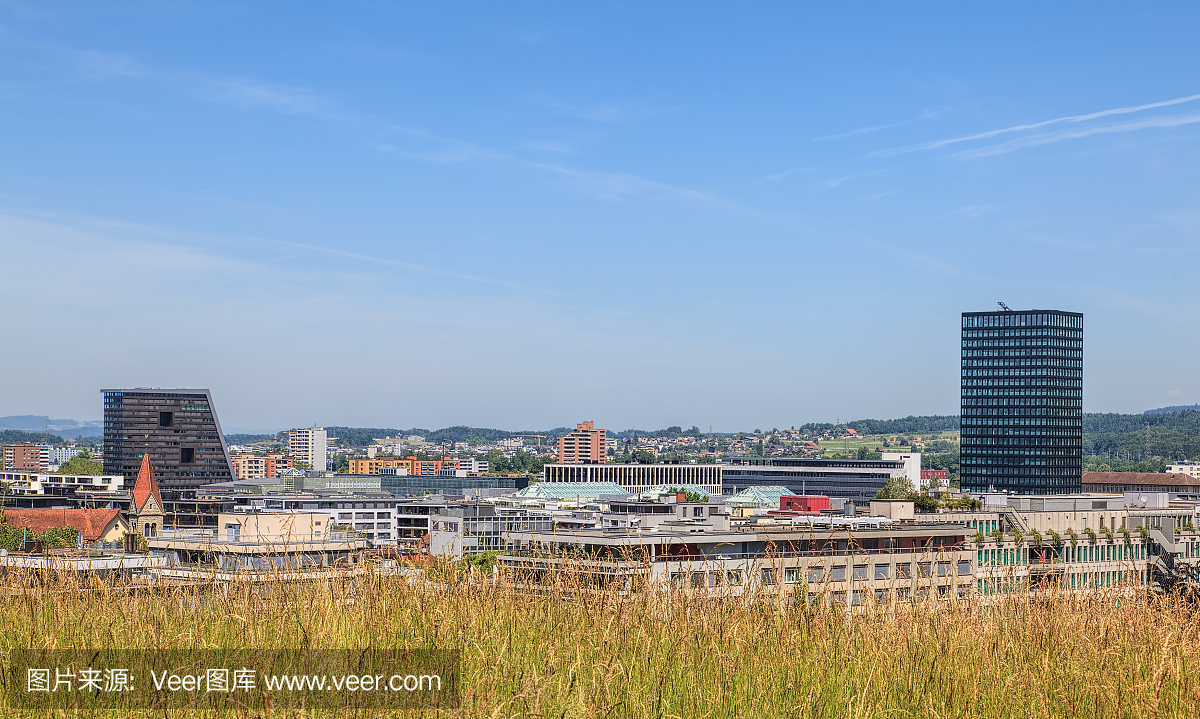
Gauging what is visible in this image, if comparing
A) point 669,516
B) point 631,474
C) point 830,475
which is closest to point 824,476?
point 830,475

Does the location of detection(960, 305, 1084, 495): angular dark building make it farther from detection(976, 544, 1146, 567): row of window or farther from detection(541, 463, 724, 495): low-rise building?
detection(976, 544, 1146, 567): row of window

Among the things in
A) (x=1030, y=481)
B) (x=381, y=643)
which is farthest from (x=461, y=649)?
(x=1030, y=481)

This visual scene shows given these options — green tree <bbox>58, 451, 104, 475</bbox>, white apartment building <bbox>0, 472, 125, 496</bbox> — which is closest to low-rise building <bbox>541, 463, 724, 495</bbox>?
white apartment building <bbox>0, 472, 125, 496</bbox>

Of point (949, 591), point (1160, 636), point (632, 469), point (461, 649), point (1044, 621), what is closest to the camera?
point (461, 649)

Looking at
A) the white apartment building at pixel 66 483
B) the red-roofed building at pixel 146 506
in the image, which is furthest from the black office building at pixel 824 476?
the white apartment building at pixel 66 483

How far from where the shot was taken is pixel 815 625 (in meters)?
6.14

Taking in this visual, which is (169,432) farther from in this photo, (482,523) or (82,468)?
(482,523)

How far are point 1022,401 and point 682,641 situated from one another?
4905 inches

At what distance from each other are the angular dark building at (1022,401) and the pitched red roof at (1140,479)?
41.6 feet

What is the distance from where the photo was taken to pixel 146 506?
3452 inches

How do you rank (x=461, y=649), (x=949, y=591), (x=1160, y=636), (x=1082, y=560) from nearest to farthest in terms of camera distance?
(x=461, y=649) < (x=1160, y=636) < (x=949, y=591) < (x=1082, y=560)

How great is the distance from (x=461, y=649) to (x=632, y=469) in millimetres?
176995

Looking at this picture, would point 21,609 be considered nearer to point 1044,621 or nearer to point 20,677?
point 20,677

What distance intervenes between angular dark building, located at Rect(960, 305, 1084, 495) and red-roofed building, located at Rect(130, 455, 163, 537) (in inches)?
2871
